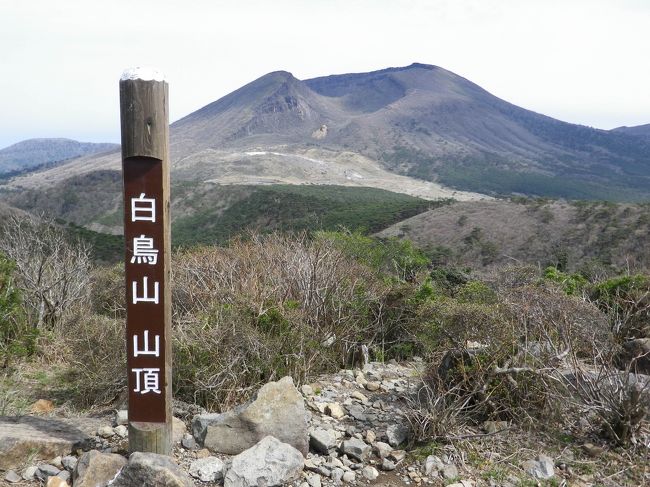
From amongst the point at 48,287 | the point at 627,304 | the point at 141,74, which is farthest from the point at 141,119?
the point at 627,304

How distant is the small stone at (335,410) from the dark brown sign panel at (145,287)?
1.42 m

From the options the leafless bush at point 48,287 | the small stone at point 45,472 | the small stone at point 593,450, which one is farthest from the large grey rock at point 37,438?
the leafless bush at point 48,287

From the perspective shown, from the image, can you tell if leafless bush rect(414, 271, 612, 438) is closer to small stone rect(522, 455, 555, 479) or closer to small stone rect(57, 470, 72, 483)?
small stone rect(522, 455, 555, 479)

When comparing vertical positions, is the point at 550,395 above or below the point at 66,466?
above

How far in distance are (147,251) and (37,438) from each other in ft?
4.82

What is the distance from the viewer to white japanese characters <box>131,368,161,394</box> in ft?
11.4

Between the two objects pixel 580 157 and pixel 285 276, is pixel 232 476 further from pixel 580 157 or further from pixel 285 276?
pixel 580 157

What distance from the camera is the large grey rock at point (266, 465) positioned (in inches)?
133

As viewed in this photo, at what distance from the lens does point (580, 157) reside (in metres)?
188

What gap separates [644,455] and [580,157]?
20557 cm

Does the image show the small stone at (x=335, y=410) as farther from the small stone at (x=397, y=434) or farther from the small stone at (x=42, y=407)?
the small stone at (x=42, y=407)

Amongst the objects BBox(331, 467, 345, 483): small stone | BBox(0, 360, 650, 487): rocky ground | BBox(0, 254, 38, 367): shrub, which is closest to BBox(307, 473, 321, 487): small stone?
BBox(0, 360, 650, 487): rocky ground

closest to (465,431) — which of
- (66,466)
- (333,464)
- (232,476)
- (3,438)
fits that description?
(333,464)

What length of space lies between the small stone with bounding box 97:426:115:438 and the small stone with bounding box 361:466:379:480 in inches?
72.1
